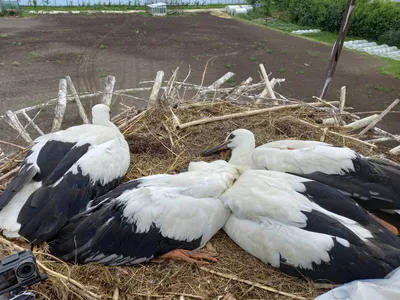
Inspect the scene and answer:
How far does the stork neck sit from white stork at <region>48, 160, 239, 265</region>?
0.70 m

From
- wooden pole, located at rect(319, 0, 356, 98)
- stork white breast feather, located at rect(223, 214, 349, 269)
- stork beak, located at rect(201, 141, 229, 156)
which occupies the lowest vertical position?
stork beak, located at rect(201, 141, 229, 156)

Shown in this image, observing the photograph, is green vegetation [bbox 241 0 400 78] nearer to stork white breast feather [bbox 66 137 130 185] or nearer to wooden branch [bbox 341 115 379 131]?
wooden branch [bbox 341 115 379 131]

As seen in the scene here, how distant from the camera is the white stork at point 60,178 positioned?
2.06 meters

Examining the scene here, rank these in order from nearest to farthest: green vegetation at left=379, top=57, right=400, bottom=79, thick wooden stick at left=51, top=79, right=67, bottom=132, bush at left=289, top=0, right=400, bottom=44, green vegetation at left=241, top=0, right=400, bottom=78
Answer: thick wooden stick at left=51, top=79, right=67, bottom=132 < green vegetation at left=379, top=57, right=400, bottom=79 < green vegetation at left=241, top=0, right=400, bottom=78 < bush at left=289, top=0, right=400, bottom=44

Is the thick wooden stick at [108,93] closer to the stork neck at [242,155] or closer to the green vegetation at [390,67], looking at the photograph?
the stork neck at [242,155]

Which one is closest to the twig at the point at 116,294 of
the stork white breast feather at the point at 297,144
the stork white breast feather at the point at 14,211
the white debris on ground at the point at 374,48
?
the stork white breast feather at the point at 14,211

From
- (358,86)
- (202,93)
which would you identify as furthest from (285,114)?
(358,86)

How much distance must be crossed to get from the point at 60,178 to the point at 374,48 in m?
14.0

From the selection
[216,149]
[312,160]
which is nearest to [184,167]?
[216,149]

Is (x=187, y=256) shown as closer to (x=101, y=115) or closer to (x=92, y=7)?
(x=101, y=115)

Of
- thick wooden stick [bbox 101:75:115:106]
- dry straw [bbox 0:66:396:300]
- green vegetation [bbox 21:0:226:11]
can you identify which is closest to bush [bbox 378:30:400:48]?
green vegetation [bbox 21:0:226:11]

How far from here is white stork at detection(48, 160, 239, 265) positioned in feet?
6.40

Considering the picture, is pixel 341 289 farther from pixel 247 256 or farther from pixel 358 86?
pixel 358 86

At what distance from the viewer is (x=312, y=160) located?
2.47m
